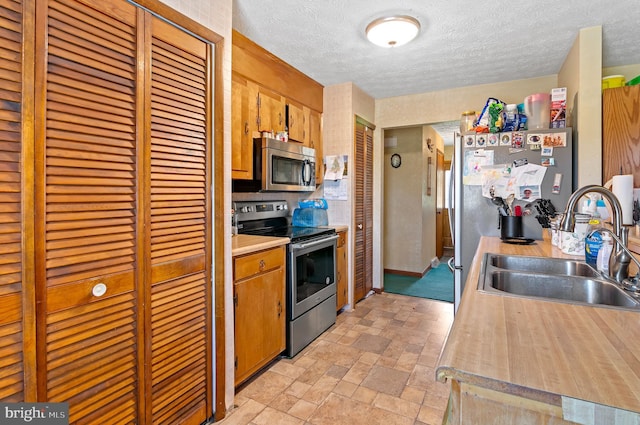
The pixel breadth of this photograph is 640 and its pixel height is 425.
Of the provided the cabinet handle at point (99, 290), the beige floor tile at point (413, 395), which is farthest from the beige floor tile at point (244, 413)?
the cabinet handle at point (99, 290)

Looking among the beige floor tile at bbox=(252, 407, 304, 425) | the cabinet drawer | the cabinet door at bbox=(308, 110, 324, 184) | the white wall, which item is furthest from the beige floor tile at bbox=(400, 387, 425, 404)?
the white wall

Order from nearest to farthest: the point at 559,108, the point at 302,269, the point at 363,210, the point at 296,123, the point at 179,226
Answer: the point at 179,226, the point at 559,108, the point at 302,269, the point at 296,123, the point at 363,210

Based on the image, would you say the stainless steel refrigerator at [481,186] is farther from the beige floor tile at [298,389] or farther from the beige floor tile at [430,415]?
the beige floor tile at [298,389]

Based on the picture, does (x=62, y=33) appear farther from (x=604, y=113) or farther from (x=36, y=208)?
(x=604, y=113)

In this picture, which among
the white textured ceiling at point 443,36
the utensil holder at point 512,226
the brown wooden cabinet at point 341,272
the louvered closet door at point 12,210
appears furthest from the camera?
the brown wooden cabinet at point 341,272

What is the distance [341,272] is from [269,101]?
1.71 metres

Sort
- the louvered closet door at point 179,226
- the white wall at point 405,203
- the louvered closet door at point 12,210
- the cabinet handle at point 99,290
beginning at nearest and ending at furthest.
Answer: the louvered closet door at point 12,210, the cabinet handle at point 99,290, the louvered closet door at point 179,226, the white wall at point 405,203

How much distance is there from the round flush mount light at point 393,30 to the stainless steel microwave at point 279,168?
3.36ft

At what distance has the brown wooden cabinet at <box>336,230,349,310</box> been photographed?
10.4ft

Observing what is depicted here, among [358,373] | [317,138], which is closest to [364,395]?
[358,373]

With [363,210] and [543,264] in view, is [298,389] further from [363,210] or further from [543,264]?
[363,210]

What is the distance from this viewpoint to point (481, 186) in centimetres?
251

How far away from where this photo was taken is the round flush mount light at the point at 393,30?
80.4 inches

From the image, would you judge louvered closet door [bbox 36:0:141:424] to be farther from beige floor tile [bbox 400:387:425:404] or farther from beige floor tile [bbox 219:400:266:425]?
beige floor tile [bbox 400:387:425:404]
